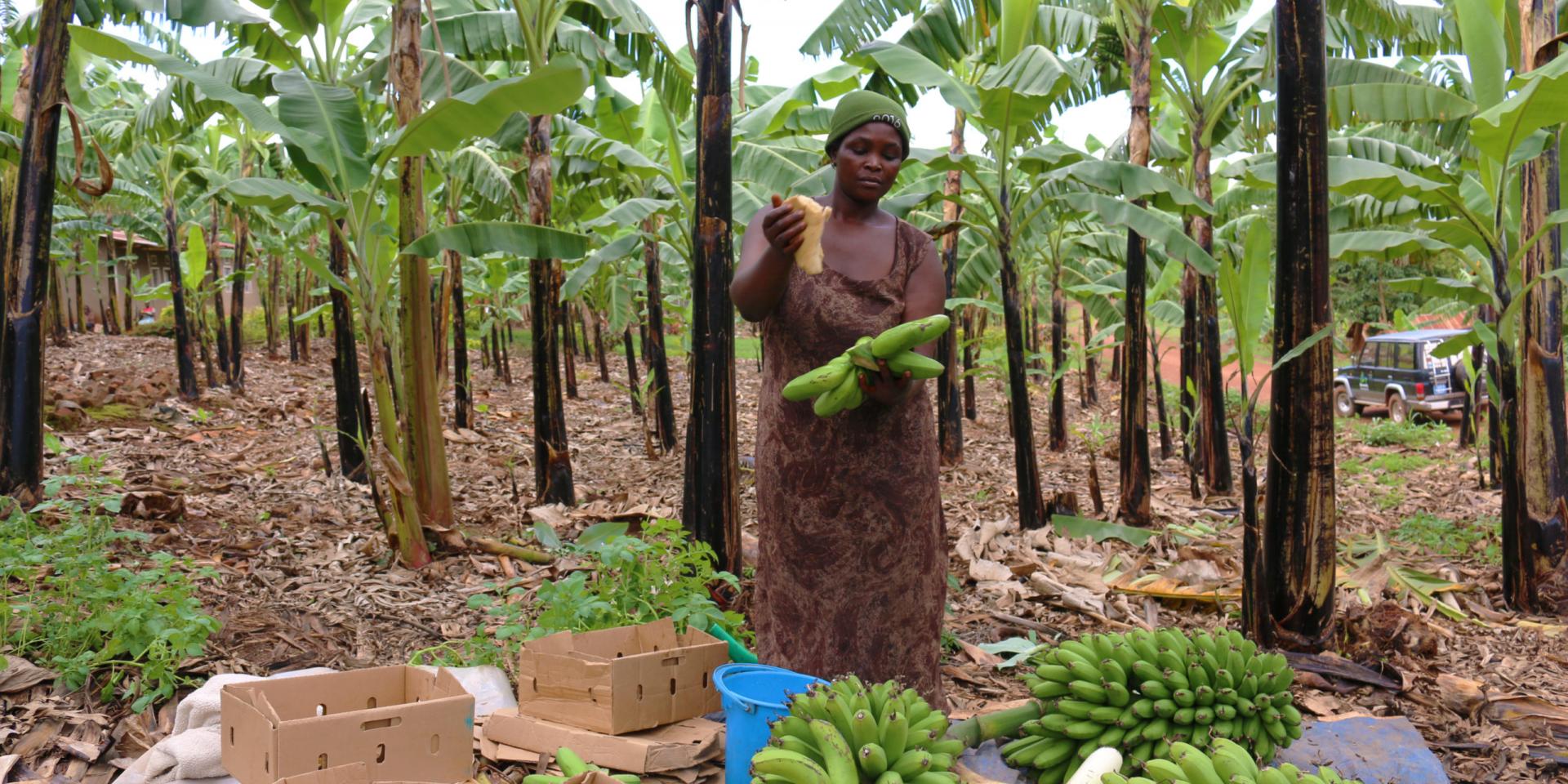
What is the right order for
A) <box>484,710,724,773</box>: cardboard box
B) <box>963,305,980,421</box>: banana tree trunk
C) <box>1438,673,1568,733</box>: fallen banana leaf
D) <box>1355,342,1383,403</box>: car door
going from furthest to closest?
<box>1355,342,1383,403</box>: car door, <box>963,305,980,421</box>: banana tree trunk, <box>1438,673,1568,733</box>: fallen banana leaf, <box>484,710,724,773</box>: cardboard box

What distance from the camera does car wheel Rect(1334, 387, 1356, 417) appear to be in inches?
795

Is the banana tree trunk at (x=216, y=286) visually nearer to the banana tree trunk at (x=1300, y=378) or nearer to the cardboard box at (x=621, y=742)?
the cardboard box at (x=621, y=742)

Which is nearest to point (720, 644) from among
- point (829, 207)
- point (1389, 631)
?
point (829, 207)

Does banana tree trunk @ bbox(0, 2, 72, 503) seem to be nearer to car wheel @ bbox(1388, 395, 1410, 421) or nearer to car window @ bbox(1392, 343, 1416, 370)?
car window @ bbox(1392, 343, 1416, 370)

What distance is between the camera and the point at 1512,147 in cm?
457

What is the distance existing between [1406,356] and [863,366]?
60.4 feet

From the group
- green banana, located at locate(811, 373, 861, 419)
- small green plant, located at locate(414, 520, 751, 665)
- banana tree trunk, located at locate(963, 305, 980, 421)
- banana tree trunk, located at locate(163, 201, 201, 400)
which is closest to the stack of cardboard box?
small green plant, located at locate(414, 520, 751, 665)

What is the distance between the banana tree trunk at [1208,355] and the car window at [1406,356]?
1039cm

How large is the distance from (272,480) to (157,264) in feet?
84.7

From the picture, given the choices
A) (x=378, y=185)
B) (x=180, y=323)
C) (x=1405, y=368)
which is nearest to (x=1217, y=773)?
(x=378, y=185)

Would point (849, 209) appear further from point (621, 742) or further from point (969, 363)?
point (969, 363)

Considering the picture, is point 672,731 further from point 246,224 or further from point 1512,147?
point 246,224

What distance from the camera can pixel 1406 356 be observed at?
17688mm

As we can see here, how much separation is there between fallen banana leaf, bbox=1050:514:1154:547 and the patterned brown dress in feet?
13.1
